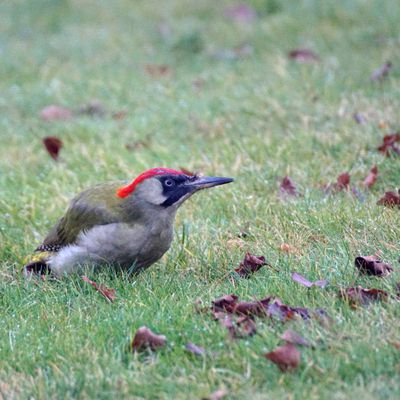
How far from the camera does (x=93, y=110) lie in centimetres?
904

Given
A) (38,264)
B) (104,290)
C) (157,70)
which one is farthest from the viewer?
(157,70)

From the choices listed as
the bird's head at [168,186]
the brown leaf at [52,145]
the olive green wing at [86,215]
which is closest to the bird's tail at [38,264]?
the olive green wing at [86,215]

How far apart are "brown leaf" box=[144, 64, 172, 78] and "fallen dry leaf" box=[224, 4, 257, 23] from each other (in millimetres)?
1708

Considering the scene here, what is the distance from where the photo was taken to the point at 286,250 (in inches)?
204

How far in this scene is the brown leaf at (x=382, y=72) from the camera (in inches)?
339

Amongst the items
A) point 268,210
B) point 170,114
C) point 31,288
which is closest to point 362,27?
point 170,114

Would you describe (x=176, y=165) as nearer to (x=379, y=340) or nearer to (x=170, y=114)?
(x=170, y=114)

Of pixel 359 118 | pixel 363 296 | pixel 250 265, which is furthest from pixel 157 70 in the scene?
pixel 363 296

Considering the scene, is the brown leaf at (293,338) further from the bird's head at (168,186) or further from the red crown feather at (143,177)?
the red crown feather at (143,177)

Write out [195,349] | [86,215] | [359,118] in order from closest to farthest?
[195,349]
[86,215]
[359,118]

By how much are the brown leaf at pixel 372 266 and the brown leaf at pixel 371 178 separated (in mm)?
1777

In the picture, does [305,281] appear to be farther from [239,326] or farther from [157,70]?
[157,70]

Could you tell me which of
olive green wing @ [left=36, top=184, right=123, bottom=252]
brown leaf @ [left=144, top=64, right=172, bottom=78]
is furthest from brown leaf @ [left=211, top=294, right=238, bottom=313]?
brown leaf @ [left=144, top=64, right=172, bottom=78]

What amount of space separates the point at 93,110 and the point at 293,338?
5.61 metres
